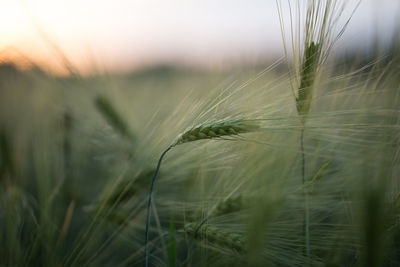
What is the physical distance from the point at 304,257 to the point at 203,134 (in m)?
0.29

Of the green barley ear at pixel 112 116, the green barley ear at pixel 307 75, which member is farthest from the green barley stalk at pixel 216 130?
the green barley ear at pixel 112 116

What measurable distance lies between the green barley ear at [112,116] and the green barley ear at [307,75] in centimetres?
66

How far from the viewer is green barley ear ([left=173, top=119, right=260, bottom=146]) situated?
0.53 m

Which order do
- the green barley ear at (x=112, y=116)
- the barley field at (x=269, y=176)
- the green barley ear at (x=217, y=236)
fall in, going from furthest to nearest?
the green barley ear at (x=112, y=116), the green barley ear at (x=217, y=236), the barley field at (x=269, y=176)

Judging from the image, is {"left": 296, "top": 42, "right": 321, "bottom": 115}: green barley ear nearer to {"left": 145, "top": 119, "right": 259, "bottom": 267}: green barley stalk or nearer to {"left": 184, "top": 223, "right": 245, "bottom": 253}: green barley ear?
{"left": 145, "top": 119, "right": 259, "bottom": 267}: green barley stalk

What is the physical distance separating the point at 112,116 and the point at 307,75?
731 mm

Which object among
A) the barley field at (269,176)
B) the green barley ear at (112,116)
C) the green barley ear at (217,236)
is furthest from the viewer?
the green barley ear at (112,116)

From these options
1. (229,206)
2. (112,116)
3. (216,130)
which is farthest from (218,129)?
(112,116)

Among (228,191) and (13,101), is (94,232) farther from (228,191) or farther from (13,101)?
(13,101)

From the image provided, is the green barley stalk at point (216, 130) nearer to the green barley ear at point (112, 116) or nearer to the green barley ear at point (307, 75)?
the green barley ear at point (307, 75)

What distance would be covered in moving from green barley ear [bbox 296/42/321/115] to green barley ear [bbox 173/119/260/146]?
0.37 feet

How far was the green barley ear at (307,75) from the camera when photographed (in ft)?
1.85

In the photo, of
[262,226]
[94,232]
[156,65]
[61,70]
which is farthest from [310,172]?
[156,65]

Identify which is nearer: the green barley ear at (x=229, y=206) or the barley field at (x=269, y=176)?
the barley field at (x=269, y=176)
